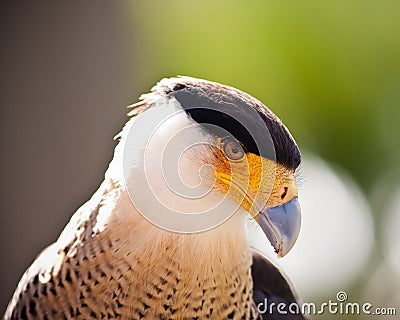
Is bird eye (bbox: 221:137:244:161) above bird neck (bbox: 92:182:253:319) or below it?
above

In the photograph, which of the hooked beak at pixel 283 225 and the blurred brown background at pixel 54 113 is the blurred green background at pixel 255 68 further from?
the hooked beak at pixel 283 225

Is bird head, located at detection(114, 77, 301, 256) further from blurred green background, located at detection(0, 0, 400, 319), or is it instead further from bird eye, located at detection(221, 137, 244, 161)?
blurred green background, located at detection(0, 0, 400, 319)

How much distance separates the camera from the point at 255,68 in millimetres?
1420

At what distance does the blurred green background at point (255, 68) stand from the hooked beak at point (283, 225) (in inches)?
20.3

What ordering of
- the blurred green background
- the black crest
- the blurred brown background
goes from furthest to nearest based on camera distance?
the blurred brown background < the blurred green background < the black crest

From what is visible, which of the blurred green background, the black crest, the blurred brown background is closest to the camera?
the black crest

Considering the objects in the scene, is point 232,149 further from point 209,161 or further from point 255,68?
point 255,68

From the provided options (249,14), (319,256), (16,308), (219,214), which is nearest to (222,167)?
(219,214)

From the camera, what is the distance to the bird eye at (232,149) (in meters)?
0.81

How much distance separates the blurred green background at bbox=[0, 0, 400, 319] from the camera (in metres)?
1.38

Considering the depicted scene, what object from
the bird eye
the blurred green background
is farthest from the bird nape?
the blurred green background

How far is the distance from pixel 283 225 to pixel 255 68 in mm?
668

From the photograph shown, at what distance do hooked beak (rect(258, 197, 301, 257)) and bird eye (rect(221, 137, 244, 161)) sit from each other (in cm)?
7

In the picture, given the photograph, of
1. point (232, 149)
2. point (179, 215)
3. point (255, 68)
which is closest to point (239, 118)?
point (232, 149)
